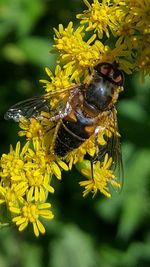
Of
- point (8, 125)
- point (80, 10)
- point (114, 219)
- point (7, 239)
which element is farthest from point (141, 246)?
point (80, 10)

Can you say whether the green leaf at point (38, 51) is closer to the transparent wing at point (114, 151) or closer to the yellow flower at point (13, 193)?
the transparent wing at point (114, 151)

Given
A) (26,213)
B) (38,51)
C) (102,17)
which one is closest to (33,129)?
(26,213)

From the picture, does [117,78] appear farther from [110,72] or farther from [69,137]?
[69,137]

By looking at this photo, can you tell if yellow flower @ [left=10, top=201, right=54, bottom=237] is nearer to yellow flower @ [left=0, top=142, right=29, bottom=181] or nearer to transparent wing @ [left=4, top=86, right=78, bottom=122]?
yellow flower @ [left=0, top=142, right=29, bottom=181]

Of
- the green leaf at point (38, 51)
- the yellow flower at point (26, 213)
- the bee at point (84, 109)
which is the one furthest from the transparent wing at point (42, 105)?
the green leaf at point (38, 51)

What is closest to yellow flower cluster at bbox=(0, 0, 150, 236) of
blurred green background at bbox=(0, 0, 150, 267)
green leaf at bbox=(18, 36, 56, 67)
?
blurred green background at bbox=(0, 0, 150, 267)

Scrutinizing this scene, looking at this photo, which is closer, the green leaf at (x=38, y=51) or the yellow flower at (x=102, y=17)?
the yellow flower at (x=102, y=17)
